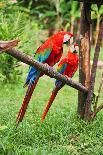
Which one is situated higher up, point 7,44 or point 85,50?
point 7,44

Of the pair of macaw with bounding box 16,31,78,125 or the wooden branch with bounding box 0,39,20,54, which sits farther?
the pair of macaw with bounding box 16,31,78,125

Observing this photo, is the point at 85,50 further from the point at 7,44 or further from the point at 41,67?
the point at 7,44

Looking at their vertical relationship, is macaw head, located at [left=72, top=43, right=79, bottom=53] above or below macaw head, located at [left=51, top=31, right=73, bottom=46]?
below

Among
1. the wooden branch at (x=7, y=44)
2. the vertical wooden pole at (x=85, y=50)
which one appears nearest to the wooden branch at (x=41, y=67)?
the vertical wooden pole at (x=85, y=50)

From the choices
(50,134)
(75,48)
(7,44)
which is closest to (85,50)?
(75,48)

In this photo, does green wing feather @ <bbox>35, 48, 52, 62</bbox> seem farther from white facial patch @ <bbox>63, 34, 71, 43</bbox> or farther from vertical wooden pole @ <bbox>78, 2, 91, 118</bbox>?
vertical wooden pole @ <bbox>78, 2, 91, 118</bbox>

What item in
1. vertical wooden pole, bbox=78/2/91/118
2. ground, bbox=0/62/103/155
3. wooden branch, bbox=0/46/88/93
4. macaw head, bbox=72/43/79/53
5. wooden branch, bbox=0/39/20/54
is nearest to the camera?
wooden branch, bbox=0/39/20/54

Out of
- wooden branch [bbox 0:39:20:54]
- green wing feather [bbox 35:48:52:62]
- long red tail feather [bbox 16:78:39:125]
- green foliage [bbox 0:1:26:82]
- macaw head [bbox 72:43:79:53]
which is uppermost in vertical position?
wooden branch [bbox 0:39:20:54]

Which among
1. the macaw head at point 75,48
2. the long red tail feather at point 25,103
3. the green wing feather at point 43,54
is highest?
the green wing feather at point 43,54

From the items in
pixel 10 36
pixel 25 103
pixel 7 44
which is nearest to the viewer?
pixel 7 44

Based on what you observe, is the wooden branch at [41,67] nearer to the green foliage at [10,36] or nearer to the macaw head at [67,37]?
the macaw head at [67,37]

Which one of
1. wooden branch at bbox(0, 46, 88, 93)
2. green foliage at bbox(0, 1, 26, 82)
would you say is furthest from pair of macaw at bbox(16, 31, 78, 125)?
green foliage at bbox(0, 1, 26, 82)

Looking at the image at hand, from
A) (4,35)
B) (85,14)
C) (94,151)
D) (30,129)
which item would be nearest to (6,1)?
(4,35)

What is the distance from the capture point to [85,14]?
5.24 m
